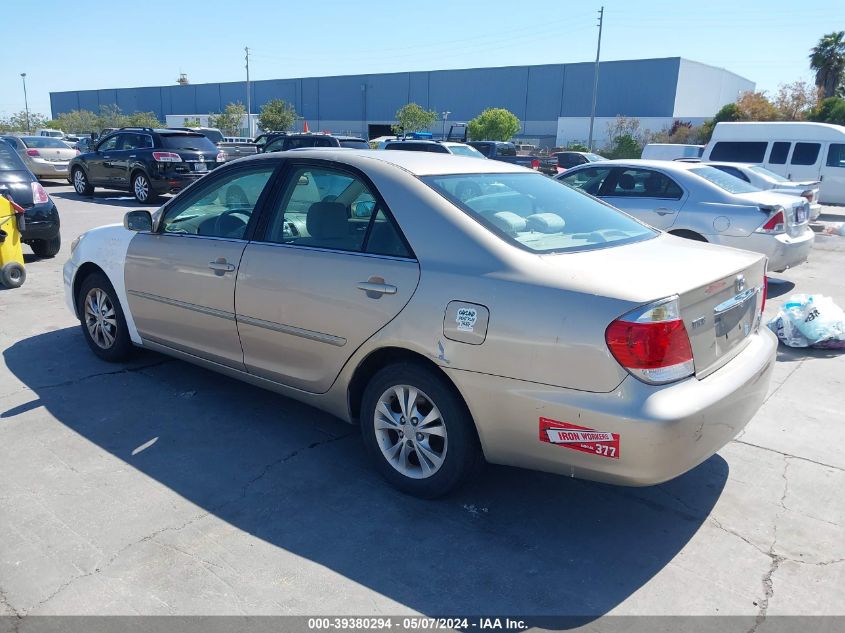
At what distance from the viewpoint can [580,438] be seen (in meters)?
2.83

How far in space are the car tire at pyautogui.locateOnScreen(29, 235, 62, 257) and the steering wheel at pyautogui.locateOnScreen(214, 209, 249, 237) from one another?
6.27 meters

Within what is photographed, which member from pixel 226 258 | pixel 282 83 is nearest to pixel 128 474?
pixel 226 258

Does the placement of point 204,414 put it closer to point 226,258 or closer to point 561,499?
point 226,258

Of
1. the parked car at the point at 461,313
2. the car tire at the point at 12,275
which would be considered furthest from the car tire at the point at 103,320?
the car tire at the point at 12,275

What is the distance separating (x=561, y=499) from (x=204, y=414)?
237cm

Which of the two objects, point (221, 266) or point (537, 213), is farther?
point (221, 266)

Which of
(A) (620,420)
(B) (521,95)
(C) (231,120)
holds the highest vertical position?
(B) (521,95)

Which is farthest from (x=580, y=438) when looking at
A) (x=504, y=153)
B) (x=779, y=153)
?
(x=504, y=153)

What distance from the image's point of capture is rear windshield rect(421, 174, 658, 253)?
335 centimetres

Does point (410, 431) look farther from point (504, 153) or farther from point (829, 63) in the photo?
point (829, 63)

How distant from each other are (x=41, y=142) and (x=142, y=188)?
7972 millimetres

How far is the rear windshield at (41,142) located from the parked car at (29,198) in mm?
13965

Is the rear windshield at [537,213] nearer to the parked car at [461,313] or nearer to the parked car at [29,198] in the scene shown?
the parked car at [461,313]

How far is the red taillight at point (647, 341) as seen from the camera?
2719mm
